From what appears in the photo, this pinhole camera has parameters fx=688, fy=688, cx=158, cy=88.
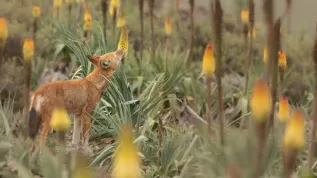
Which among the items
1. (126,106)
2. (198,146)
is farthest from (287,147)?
(126,106)

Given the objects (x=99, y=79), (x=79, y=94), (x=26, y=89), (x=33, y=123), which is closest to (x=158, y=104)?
(x=99, y=79)

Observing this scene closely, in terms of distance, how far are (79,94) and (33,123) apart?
0.44 metres

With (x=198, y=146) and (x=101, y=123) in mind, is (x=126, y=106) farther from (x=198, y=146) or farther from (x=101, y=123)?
(x=198, y=146)

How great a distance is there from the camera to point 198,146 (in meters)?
4.28

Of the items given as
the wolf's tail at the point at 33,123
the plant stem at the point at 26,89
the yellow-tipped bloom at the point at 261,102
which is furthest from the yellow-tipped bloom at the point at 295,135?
the wolf's tail at the point at 33,123

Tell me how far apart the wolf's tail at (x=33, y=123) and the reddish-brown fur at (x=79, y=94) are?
0.02 m

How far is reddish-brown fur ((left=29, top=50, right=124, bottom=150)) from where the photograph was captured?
160 inches

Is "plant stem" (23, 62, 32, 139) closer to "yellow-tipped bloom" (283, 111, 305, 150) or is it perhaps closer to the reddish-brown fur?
the reddish-brown fur

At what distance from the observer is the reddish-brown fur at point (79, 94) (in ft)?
13.3

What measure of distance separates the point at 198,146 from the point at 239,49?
7185 mm

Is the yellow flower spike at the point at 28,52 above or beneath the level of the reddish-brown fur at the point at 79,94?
above

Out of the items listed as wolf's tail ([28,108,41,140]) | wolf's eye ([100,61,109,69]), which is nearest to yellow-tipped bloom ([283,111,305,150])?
wolf's tail ([28,108,41,140])

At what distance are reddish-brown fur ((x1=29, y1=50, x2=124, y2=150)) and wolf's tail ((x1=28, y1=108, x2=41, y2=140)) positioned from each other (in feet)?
0.07

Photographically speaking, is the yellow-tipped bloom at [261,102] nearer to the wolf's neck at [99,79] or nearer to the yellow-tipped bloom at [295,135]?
the yellow-tipped bloom at [295,135]
